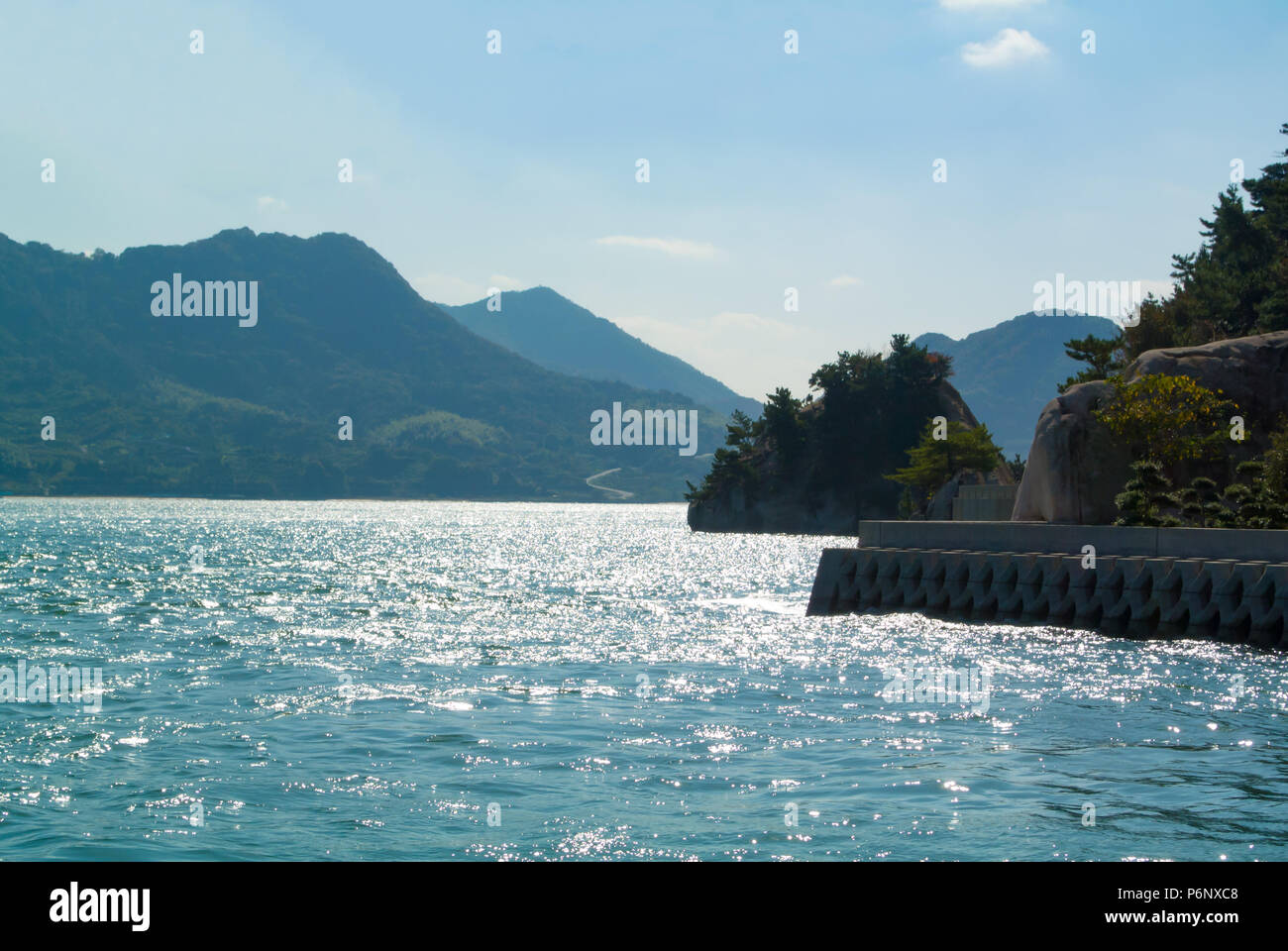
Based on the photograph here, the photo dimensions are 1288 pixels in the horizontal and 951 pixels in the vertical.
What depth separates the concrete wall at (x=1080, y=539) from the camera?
3356 centimetres

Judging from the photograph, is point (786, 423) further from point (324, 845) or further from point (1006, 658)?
point (324, 845)

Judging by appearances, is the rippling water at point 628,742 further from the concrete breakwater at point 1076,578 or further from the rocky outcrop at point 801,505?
the rocky outcrop at point 801,505

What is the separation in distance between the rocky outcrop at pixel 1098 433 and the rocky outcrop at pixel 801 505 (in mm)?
101442

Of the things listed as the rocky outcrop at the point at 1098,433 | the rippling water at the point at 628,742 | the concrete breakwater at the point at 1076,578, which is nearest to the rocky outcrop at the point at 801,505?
the rocky outcrop at the point at 1098,433

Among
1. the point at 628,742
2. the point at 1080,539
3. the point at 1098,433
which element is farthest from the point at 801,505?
the point at 628,742

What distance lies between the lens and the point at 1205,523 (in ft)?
140

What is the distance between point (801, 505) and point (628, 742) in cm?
14605

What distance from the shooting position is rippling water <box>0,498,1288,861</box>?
15062 mm

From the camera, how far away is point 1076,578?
3719 cm


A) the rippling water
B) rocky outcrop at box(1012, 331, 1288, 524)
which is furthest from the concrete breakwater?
rocky outcrop at box(1012, 331, 1288, 524)

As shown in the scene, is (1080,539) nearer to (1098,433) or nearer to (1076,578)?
(1076,578)

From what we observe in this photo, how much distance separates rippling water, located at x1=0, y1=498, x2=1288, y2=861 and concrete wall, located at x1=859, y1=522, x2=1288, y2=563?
135 inches

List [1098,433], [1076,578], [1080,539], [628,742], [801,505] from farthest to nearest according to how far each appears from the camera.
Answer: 1. [801,505]
2. [1098,433]
3. [1080,539]
4. [1076,578]
5. [628,742]

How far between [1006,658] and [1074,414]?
1868cm
